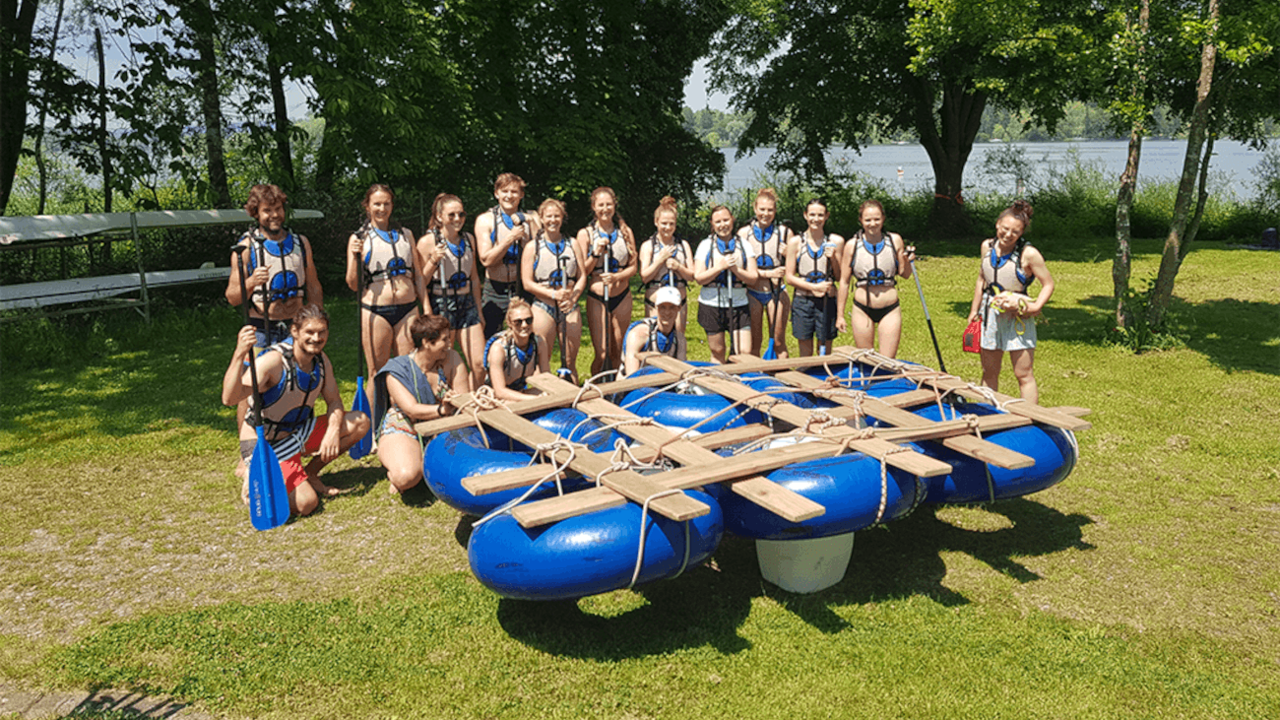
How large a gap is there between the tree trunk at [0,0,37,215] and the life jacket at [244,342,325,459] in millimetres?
9029

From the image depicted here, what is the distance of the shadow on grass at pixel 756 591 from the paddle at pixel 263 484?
1.82 m

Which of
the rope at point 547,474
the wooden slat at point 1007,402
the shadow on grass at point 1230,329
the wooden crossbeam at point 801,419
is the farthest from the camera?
the shadow on grass at point 1230,329

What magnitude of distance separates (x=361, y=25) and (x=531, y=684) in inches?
399

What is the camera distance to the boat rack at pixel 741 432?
3.89 meters

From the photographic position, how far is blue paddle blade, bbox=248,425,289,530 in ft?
17.7

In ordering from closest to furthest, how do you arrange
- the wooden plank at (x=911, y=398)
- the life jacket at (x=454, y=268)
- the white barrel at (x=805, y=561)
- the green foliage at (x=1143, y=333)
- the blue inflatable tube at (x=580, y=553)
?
the blue inflatable tube at (x=580, y=553) → the white barrel at (x=805, y=561) → the wooden plank at (x=911, y=398) → the life jacket at (x=454, y=268) → the green foliage at (x=1143, y=333)

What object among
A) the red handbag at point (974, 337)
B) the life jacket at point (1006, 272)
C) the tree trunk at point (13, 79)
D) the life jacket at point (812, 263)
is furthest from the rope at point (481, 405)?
the tree trunk at point (13, 79)

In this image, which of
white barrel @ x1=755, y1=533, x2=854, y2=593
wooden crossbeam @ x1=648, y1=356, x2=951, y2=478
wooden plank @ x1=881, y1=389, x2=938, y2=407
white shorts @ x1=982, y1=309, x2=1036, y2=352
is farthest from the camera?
white shorts @ x1=982, y1=309, x2=1036, y2=352

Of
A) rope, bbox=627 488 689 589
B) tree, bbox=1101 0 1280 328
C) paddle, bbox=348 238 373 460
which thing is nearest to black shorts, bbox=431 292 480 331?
paddle, bbox=348 238 373 460

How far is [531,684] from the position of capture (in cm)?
386

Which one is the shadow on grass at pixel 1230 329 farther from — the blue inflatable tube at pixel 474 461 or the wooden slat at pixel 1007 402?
the blue inflatable tube at pixel 474 461

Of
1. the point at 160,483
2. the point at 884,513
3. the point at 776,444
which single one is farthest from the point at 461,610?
the point at 160,483

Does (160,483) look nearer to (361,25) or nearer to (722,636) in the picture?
(722,636)

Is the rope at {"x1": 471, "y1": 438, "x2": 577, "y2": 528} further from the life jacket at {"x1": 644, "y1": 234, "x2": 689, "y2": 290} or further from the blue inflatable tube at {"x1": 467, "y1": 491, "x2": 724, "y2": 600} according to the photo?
the life jacket at {"x1": 644, "y1": 234, "x2": 689, "y2": 290}
